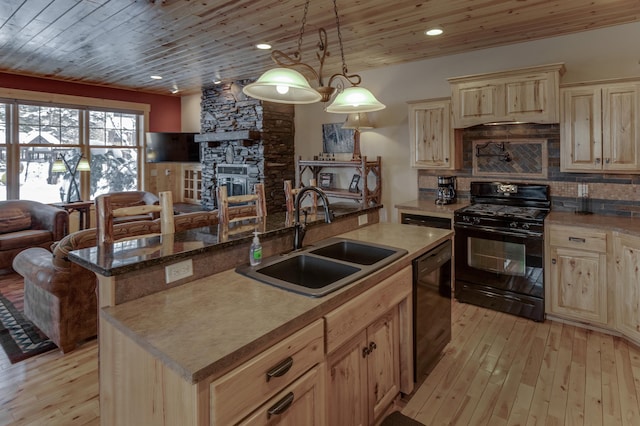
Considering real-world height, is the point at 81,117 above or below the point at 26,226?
above

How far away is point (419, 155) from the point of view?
4.49 meters

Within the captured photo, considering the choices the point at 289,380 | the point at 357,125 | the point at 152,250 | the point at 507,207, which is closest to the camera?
the point at 289,380

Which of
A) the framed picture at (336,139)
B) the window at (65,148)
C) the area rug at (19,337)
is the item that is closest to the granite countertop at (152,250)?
the area rug at (19,337)

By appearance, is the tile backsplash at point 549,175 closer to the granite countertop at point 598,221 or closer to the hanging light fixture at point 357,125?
the granite countertop at point 598,221

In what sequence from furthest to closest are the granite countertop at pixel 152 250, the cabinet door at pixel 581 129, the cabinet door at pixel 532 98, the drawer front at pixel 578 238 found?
the cabinet door at pixel 532 98 → the cabinet door at pixel 581 129 → the drawer front at pixel 578 238 → the granite countertop at pixel 152 250

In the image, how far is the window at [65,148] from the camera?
5777 millimetres

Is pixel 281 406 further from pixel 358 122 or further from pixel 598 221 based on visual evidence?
pixel 358 122

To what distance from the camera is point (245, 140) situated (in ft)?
19.7

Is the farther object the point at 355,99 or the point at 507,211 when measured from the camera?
the point at 507,211

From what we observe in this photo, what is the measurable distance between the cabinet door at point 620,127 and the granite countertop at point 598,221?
0.46 metres

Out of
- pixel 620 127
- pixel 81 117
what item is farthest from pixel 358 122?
pixel 81 117

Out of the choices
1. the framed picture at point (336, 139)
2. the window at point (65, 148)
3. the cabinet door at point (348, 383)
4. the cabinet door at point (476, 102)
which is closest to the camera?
the cabinet door at point (348, 383)

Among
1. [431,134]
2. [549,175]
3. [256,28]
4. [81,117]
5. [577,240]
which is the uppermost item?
[256,28]

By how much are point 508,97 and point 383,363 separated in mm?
2974
